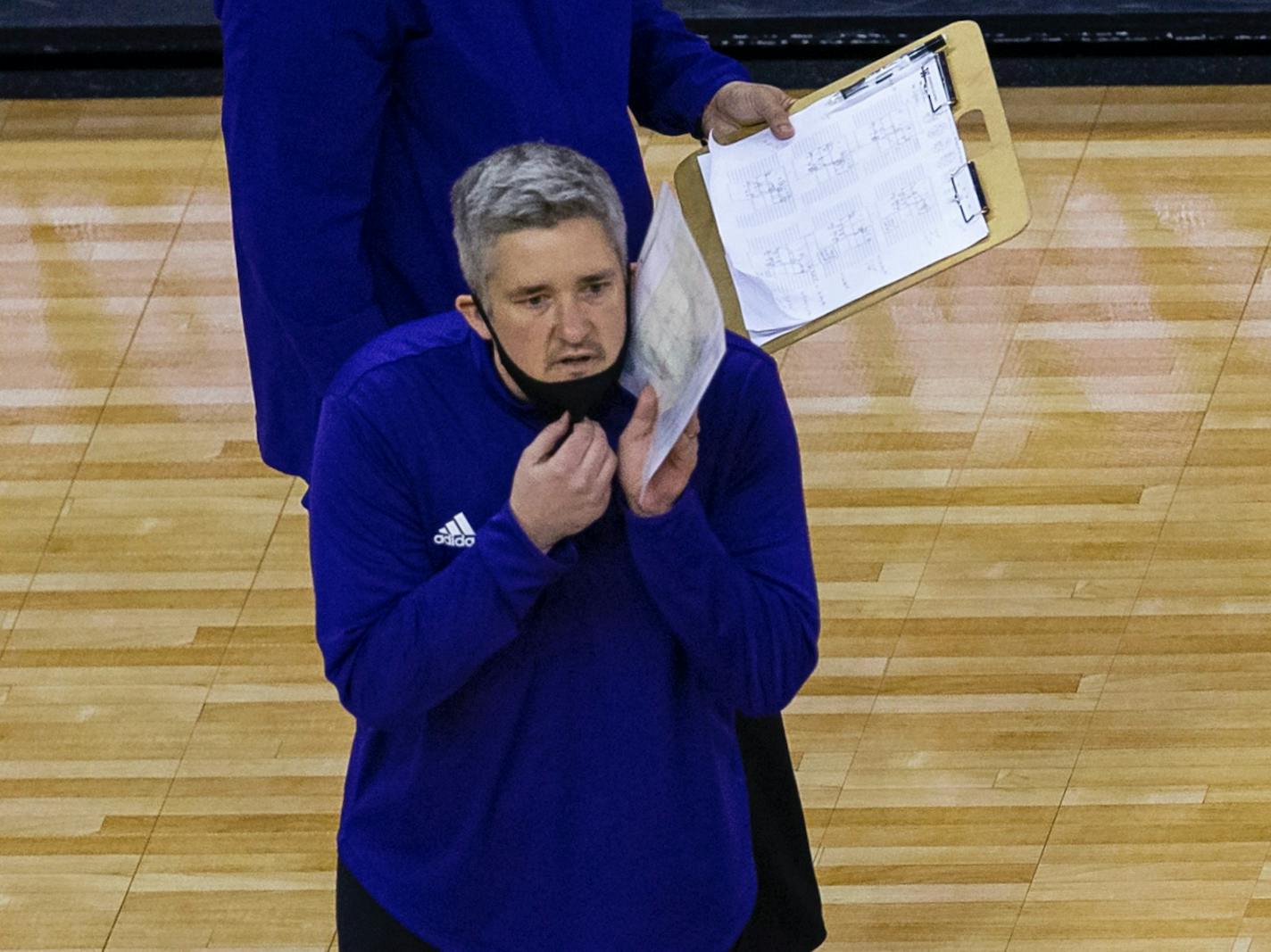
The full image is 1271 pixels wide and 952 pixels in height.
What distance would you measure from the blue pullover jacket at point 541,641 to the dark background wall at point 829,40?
244 centimetres

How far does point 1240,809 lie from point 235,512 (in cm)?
152

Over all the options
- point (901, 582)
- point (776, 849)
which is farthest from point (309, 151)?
point (901, 582)

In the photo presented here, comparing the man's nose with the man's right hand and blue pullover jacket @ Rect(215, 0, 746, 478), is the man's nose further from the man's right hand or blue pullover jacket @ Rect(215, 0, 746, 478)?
blue pullover jacket @ Rect(215, 0, 746, 478)

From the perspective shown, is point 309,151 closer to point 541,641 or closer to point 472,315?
point 472,315

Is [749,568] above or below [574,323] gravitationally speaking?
below

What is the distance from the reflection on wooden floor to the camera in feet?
8.05

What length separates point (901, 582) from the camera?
9.17ft

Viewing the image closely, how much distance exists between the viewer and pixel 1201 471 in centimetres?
290

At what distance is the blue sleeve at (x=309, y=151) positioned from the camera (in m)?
1.62

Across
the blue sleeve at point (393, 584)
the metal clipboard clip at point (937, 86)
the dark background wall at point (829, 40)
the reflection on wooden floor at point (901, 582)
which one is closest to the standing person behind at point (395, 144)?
the metal clipboard clip at point (937, 86)

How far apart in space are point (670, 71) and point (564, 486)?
28.1 inches

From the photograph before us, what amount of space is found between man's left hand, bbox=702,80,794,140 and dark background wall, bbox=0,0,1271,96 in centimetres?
200

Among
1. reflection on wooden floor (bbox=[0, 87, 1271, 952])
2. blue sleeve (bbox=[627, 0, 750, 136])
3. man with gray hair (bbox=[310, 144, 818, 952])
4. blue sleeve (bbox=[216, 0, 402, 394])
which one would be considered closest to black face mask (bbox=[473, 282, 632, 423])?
man with gray hair (bbox=[310, 144, 818, 952])

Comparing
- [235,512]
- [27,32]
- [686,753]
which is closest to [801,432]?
[235,512]
